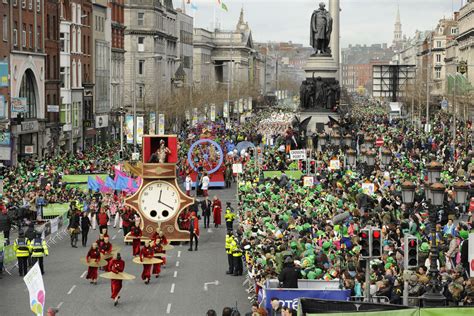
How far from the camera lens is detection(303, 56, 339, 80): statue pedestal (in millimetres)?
76312

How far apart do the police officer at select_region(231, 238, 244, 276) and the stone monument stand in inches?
1690

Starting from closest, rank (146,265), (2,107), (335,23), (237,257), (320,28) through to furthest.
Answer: (146,265) < (237,257) < (2,107) < (320,28) < (335,23)

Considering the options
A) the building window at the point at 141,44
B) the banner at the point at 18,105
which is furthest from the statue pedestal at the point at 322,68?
the building window at the point at 141,44

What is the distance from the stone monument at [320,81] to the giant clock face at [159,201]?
36.1 metres

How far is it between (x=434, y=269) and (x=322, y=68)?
185 feet

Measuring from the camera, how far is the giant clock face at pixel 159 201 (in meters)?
38.0

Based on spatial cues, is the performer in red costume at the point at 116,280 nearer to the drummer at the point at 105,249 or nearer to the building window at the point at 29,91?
the drummer at the point at 105,249

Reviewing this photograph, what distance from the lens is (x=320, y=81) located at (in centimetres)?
7512

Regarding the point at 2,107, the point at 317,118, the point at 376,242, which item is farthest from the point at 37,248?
the point at 317,118

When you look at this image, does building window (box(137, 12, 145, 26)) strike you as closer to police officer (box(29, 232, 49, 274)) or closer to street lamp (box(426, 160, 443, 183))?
police officer (box(29, 232, 49, 274))

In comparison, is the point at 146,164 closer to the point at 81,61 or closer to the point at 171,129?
the point at 81,61

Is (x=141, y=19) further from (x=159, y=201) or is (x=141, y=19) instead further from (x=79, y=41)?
(x=159, y=201)

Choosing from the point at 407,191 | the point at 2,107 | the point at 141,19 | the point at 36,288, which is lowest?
the point at 36,288

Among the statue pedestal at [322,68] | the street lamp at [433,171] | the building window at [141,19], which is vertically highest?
the building window at [141,19]
